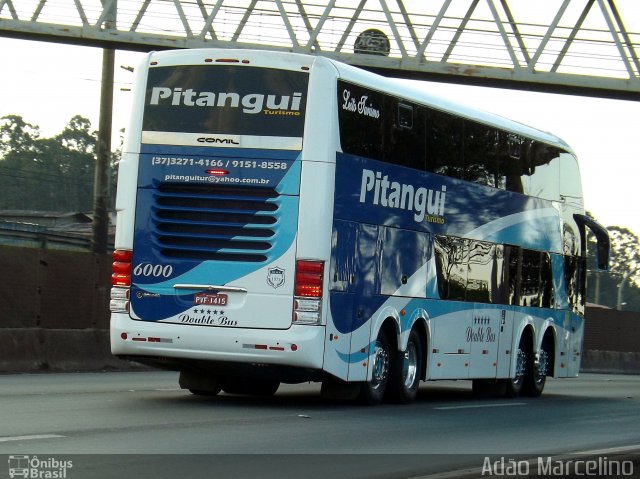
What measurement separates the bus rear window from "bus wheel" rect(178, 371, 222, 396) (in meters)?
3.30

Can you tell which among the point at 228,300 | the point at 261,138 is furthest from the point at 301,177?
the point at 228,300

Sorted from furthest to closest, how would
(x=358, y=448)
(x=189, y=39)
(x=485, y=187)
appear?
1. (x=189, y=39)
2. (x=485, y=187)
3. (x=358, y=448)

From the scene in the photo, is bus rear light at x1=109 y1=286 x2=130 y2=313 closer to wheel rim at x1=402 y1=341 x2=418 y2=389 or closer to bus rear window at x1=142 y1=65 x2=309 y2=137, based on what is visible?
bus rear window at x1=142 y1=65 x2=309 y2=137

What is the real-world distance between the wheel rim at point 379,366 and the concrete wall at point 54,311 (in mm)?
6637

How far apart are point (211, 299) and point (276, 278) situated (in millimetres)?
787

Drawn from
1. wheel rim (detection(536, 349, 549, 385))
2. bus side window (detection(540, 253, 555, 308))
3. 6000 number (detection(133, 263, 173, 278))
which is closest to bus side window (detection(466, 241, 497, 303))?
bus side window (detection(540, 253, 555, 308))

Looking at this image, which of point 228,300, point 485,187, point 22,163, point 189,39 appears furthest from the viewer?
point 22,163

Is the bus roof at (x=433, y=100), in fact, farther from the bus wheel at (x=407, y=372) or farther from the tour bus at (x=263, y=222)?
the bus wheel at (x=407, y=372)

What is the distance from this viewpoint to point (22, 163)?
124500mm

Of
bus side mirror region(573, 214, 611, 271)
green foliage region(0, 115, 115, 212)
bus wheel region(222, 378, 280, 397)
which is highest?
green foliage region(0, 115, 115, 212)

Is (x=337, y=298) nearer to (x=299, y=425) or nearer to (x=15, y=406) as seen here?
(x=299, y=425)

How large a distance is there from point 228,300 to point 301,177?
1628mm

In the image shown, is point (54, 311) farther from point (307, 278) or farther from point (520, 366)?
point (307, 278)

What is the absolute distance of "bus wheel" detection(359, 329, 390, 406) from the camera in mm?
16719
